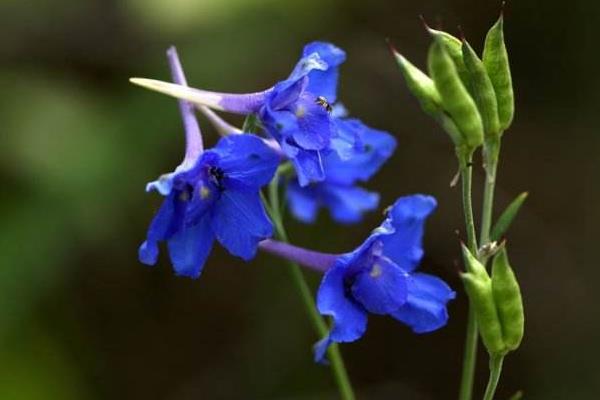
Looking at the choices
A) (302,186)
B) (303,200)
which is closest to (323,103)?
(302,186)

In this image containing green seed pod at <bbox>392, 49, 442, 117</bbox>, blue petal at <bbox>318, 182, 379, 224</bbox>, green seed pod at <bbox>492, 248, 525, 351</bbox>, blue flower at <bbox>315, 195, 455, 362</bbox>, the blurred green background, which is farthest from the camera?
the blurred green background

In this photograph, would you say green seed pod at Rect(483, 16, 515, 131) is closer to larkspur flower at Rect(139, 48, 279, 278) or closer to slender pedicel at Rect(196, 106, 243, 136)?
larkspur flower at Rect(139, 48, 279, 278)

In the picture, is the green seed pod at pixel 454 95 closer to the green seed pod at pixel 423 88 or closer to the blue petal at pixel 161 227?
the green seed pod at pixel 423 88

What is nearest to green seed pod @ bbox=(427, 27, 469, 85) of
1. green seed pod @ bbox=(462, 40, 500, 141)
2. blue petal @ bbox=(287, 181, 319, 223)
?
green seed pod @ bbox=(462, 40, 500, 141)

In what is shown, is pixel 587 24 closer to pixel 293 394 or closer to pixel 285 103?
pixel 293 394

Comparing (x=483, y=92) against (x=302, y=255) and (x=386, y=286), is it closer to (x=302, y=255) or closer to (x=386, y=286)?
(x=386, y=286)

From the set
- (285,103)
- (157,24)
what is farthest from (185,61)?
(285,103)

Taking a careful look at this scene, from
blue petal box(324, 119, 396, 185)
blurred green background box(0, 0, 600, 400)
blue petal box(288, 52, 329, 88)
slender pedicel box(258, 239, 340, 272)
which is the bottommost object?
blurred green background box(0, 0, 600, 400)
